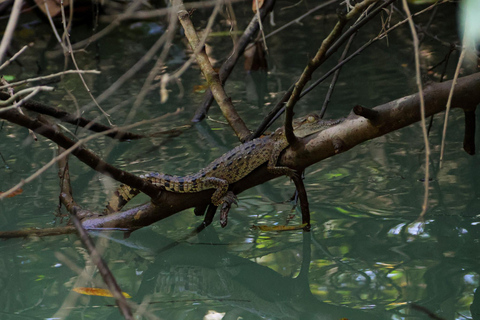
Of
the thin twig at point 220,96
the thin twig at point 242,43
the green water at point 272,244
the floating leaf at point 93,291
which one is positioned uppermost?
the thin twig at point 242,43

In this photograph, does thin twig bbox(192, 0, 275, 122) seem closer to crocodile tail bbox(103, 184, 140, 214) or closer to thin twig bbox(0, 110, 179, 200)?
crocodile tail bbox(103, 184, 140, 214)

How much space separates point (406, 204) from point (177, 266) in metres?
1.89

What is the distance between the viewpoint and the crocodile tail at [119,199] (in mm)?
4230

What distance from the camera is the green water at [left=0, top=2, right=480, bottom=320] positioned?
3.17 m

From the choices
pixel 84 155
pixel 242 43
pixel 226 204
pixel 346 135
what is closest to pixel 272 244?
pixel 226 204

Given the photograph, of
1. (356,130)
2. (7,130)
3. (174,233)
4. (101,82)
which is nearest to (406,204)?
(356,130)

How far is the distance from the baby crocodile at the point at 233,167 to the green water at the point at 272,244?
43cm

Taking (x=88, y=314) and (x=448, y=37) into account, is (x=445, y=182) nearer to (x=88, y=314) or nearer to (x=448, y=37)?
(x=88, y=314)

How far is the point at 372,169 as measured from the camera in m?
4.86

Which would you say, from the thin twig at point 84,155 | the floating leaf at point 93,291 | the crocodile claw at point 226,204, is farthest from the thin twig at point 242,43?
the floating leaf at point 93,291

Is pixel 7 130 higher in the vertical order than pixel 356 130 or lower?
higher

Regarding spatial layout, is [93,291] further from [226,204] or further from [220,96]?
[220,96]

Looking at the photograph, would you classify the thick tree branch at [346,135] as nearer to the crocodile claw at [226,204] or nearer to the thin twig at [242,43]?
the crocodile claw at [226,204]

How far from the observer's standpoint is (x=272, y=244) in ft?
12.6
